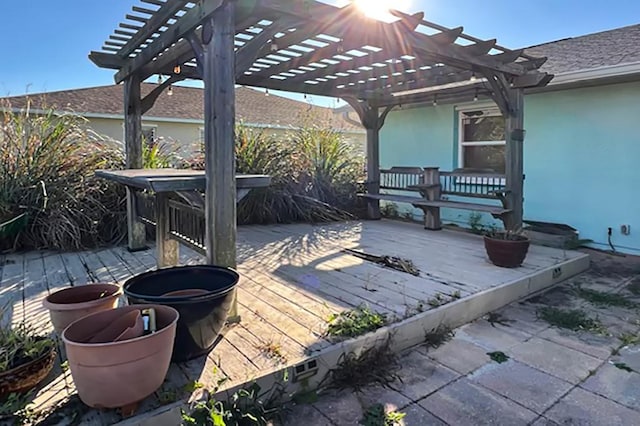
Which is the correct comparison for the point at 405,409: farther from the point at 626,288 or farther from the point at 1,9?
the point at 1,9

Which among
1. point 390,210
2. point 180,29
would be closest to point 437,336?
point 180,29

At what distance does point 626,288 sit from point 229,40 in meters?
3.92

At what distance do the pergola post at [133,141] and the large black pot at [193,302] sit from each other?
6.79 feet

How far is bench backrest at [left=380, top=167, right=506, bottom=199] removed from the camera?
5.56 m

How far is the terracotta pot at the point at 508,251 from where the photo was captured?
3.68 meters

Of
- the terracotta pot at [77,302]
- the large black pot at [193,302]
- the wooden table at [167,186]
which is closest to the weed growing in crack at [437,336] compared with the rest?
the large black pot at [193,302]

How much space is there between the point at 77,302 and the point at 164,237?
3.61 feet

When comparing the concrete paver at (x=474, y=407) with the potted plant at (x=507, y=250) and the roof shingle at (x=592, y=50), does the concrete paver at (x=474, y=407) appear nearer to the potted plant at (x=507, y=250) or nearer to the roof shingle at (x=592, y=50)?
the potted plant at (x=507, y=250)

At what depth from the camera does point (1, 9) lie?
25.0 ft

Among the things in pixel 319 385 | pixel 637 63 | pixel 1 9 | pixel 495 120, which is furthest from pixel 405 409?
pixel 1 9

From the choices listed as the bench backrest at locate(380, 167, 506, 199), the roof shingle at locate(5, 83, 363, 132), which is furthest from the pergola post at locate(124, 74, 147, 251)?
the roof shingle at locate(5, 83, 363, 132)

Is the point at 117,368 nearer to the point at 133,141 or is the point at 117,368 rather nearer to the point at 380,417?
the point at 380,417

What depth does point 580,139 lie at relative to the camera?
5316mm

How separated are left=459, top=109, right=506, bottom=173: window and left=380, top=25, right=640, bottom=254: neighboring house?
0.05 feet
